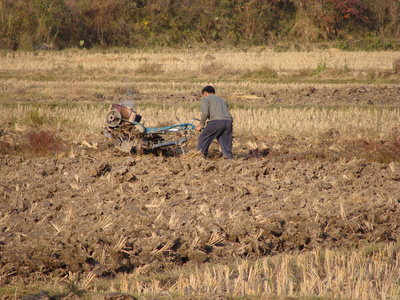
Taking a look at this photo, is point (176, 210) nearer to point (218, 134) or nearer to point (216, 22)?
point (218, 134)

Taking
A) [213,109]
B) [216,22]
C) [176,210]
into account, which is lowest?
[176,210]

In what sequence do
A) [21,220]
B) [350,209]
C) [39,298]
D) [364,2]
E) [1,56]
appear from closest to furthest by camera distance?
[39,298], [21,220], [350,209], [1,56], [364,2]

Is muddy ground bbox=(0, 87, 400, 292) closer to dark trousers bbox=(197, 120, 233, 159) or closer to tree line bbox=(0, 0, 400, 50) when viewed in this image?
dark trousers bbox=(197, 120, 233, 159)

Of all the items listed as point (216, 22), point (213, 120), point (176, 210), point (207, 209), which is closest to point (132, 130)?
point (213, 120)

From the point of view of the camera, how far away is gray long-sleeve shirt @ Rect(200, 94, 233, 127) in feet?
25.0

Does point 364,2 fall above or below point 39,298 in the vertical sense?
above

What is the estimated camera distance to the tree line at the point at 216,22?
30547 millimetres

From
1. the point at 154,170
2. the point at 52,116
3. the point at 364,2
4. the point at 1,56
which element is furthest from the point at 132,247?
the point at 364,2

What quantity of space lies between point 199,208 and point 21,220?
219 centimetres

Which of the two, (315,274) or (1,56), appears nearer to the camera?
(315,274)

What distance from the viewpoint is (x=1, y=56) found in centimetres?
2412

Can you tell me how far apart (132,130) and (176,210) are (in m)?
2.42

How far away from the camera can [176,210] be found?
571cm

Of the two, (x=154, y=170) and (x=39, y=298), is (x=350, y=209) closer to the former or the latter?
(x=154, y=170)
